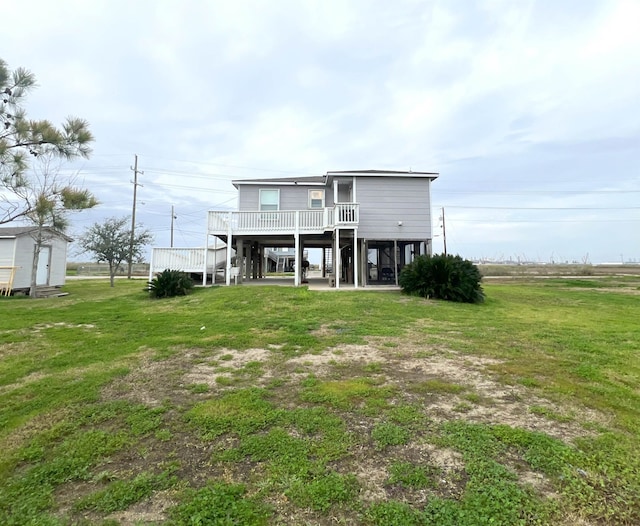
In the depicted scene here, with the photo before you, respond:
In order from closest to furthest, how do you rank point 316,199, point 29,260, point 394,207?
1. point 394,207
2. point 29,260
3. point 316,199

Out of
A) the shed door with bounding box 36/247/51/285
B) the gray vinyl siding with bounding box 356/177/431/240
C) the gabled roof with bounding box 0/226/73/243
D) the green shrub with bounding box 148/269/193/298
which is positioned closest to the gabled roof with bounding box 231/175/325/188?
the gray vinyl siding with bounding box 356/177/431/240

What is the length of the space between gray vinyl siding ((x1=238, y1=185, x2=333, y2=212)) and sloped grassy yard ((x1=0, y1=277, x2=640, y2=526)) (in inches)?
411

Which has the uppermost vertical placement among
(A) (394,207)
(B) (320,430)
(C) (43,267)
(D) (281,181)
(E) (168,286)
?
(D) (281,181)

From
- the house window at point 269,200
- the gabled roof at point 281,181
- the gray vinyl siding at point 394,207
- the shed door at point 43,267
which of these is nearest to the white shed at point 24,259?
the shed door at point 43,267

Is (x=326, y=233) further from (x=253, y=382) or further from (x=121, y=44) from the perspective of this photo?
(x=253, y=382)

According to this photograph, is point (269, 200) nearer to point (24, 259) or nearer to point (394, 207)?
point (394, 207)

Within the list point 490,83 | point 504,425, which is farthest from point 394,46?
point 504,425

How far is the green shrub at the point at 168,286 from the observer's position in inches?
453

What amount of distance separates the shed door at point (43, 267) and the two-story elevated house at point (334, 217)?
252 inches

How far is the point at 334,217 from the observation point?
43.0 feet

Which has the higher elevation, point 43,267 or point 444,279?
point 43,267

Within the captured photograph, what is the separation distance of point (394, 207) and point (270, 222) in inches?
218

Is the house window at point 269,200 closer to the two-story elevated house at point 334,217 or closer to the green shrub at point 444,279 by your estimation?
the two-story elevated house at point 334,217

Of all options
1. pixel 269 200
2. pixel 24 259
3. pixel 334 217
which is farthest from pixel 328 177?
pixel 24 259
